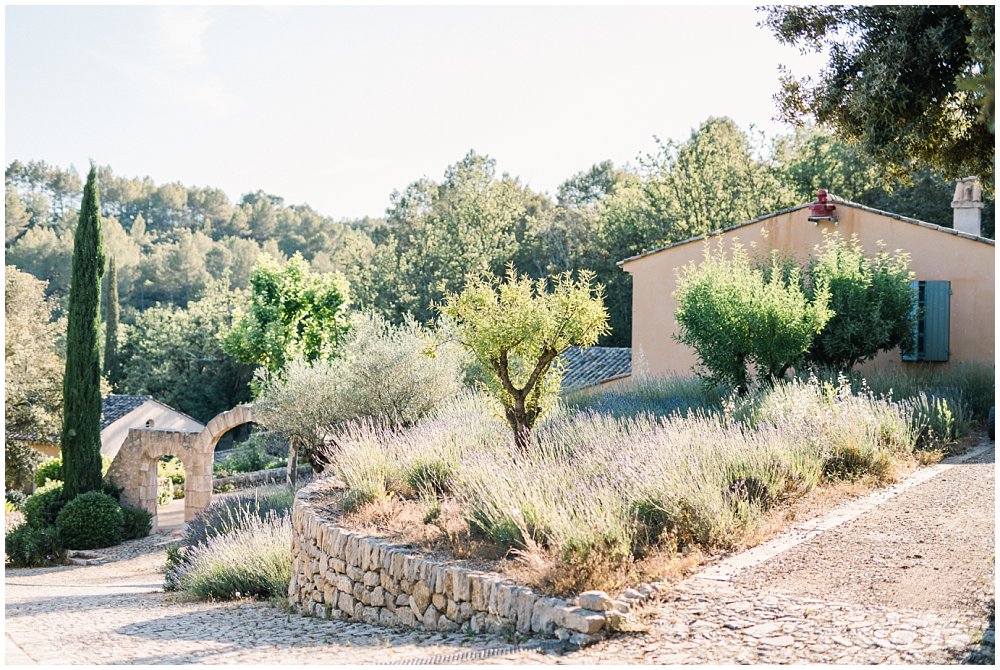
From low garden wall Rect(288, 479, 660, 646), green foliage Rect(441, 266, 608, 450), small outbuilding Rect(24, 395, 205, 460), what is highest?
green foliage Rect(441, 266, 608, 450)

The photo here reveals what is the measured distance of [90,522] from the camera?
709 inches

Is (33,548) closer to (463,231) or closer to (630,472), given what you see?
(630,472)

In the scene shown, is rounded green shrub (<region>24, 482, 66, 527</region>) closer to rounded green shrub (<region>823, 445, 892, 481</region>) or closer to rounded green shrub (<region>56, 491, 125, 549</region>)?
rounded green shrub (<region>56, 491, 125, 549</region>)

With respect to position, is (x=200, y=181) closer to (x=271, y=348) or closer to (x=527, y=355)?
(x=271, y=348)

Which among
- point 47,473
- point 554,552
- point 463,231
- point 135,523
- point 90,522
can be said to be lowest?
point 135,523

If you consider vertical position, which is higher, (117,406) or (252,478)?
(117,406)

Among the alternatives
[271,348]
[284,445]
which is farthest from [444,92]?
[284,445]

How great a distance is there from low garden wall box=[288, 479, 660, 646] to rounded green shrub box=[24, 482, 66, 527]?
12.2m

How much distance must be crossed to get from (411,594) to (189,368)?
112 feet

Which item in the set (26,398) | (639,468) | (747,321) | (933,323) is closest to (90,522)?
(26,398)

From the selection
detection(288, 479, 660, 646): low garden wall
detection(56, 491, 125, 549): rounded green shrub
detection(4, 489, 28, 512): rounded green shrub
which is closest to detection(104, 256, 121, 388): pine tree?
detection(4, 489, 28, 512): rounded green shrub

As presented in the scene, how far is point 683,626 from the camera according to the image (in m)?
4.80

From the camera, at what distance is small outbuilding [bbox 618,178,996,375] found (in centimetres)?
1445

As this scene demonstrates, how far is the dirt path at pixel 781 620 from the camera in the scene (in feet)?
14.4
